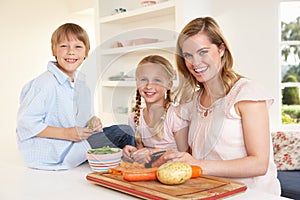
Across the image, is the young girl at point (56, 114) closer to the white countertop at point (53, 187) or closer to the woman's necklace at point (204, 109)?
the white countertop at point (53, 187)

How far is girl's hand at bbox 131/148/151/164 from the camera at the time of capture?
109cm

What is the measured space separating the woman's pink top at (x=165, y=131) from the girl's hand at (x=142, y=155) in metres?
0.04

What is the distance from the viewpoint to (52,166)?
1258mm

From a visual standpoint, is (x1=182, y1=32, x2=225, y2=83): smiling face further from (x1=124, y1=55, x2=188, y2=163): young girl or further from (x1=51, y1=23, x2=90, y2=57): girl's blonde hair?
(x1=51, y1=23, x2=90, y2=57): girl's blonde hair

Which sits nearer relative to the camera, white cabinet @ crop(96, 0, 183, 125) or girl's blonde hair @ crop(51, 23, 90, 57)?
white cabinet @ crop(96, 0, 183, 125)

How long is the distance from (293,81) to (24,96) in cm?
253

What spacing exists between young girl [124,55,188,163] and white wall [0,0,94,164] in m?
3.05

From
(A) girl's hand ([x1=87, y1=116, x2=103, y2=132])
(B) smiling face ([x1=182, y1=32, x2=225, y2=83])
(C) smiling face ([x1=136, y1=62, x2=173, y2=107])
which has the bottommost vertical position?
(A) girl's hand ([x1=87, y1=116, x2=103, y2=132])

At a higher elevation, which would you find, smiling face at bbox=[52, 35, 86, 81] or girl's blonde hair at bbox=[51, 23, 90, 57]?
girl's blonde hair at bbox=[51, 23, 90, 57]

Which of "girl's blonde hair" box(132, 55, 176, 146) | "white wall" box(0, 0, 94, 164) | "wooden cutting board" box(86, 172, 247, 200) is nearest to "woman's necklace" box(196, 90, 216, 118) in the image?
"girl's blonde hair" box(132, 55, 176, 146)

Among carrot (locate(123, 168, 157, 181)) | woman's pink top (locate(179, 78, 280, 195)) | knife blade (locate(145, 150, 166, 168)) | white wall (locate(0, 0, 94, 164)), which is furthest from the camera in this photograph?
white wall (locate(0, 0, 94, 164))

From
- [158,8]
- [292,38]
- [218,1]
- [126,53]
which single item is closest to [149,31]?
[126,53]

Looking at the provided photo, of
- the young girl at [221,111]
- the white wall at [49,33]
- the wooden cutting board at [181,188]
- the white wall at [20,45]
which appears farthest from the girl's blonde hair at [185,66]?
the white wall at [20,45]

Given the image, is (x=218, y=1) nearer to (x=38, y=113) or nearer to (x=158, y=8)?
(x=158, y=8)
